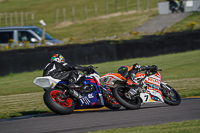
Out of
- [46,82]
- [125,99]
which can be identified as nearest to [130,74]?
[125,99]

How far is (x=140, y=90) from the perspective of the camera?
27.3 ft

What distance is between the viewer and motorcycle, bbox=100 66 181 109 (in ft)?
26.6

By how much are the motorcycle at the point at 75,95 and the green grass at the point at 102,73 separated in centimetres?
138

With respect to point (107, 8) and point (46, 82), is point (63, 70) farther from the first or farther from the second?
point (107, 8)

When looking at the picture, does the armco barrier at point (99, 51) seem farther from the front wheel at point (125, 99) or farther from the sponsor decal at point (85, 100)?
the front wheel at point (125, 99)

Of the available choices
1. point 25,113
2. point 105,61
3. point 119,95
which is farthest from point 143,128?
point 105,61

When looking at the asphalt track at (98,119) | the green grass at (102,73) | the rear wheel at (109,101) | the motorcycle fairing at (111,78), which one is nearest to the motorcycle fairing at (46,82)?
the asphalt track at (98,119)

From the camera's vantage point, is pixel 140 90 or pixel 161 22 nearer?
pixel 140 90

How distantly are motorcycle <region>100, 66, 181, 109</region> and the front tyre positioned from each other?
1031 mm

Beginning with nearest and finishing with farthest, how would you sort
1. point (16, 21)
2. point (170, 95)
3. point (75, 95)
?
point (75, 95)
point (170, 95)
point (16, 21)

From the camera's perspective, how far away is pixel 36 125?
7.07 metres

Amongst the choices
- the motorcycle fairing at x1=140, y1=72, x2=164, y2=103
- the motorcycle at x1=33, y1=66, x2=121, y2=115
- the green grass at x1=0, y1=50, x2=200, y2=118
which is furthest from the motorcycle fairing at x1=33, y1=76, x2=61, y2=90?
the motorcycle fairing at x1=140, y1=72, x2=164, y2=103

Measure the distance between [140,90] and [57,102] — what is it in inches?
78.3

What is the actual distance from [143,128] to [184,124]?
2.57 ft
